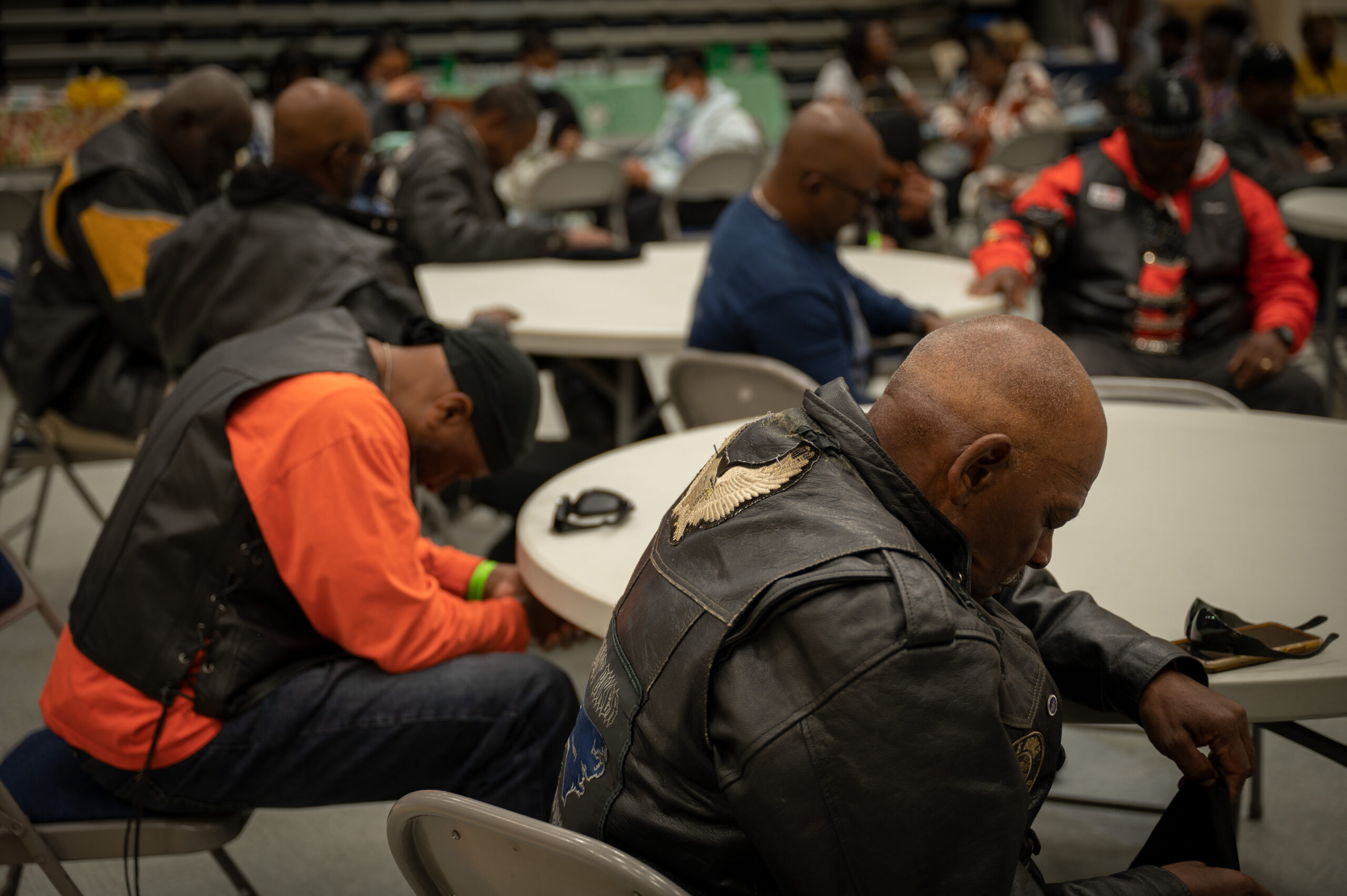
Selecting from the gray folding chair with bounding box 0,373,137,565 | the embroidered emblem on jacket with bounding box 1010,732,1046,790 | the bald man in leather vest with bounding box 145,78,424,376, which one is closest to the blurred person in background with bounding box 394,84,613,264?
the bald man in leather vest with bounding box 145,78,424,376

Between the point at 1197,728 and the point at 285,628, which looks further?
the point at 285,628

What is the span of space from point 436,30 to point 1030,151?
779 centimetres

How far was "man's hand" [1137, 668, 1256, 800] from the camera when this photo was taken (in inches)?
38.7

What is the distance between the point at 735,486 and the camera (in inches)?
34.7

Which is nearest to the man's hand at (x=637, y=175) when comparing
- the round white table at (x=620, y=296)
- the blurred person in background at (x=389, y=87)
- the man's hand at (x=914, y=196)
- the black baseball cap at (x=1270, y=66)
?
the blurred person in background at (x=389, y=87)

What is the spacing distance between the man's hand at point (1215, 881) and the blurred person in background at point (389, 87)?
5740 millimetres

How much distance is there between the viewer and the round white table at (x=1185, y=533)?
120cm

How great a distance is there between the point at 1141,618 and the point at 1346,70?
7781mm

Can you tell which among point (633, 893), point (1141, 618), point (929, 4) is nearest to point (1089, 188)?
point (1141, 618)

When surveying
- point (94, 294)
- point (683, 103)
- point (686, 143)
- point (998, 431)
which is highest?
point (998, 431)

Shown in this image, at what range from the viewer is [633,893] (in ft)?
2.66

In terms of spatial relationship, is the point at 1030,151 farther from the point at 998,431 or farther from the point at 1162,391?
the point at 998,431

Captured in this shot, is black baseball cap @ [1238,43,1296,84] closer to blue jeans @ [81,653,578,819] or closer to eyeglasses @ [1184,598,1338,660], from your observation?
eyeglasses @ [1184,598,1338,660]

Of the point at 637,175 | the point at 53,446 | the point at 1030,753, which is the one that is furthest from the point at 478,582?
the point at 637,175
